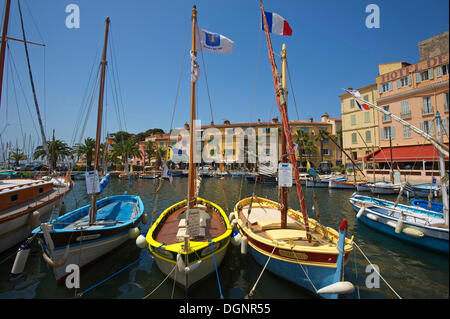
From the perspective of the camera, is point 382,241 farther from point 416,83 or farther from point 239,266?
point 416,83

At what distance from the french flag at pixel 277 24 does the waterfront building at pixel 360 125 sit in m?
33.6

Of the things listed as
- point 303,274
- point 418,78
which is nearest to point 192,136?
point 303,274

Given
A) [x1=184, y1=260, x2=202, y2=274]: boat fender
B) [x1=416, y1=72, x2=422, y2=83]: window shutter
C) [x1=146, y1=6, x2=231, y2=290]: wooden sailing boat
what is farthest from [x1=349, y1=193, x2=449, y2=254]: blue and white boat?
[x1=184, y1=260, x2=202, y2=274]: boat fender

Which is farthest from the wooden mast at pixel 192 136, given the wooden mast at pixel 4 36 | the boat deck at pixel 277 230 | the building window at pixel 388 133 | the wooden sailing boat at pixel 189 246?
the building window at pixel 388 133

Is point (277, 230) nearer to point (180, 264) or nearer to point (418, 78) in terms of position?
point (180, 264)

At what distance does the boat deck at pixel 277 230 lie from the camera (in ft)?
24.7

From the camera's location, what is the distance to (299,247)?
22.3 feet

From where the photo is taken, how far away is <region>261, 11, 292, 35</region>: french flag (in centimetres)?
991

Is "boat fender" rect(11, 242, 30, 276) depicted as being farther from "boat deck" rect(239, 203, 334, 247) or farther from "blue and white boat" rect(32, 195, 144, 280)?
"boat deck" rect(239, 203, 334, 247)

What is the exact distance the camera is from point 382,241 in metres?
11.7

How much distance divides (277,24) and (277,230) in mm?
9674

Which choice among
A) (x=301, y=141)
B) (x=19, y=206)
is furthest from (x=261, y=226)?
(x=301, y=141)

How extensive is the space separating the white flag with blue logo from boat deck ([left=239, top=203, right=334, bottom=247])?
9.47 meters

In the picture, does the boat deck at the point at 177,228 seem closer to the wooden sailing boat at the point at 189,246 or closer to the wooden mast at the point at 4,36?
the wooden sailing boat at the point at 189,246
